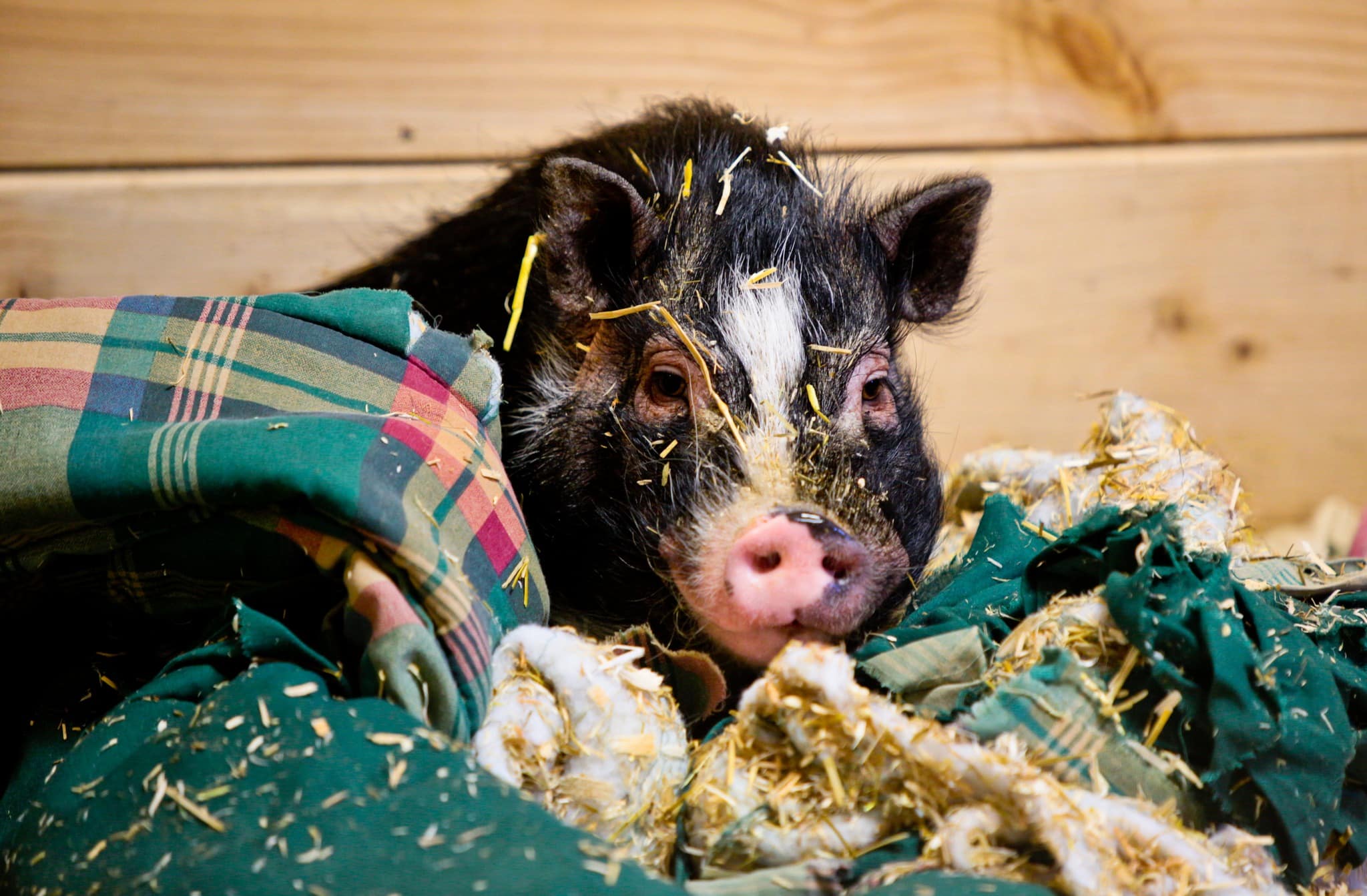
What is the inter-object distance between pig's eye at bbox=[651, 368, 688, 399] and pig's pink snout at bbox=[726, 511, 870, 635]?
0.28 metres

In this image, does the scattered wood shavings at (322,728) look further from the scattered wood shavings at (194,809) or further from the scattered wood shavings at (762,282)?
the scattered wood shavings at (762,282)

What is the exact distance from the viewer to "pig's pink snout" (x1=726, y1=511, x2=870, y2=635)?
118cm

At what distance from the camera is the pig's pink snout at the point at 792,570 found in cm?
118

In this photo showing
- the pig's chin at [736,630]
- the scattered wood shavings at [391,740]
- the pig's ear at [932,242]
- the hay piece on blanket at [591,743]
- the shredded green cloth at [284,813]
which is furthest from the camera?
the pig's ear at [932,242]

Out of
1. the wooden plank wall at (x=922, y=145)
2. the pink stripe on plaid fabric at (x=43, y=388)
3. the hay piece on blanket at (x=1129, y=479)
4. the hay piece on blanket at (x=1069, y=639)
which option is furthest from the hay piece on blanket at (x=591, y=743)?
the wooden plank wall at (x=922, y=145)

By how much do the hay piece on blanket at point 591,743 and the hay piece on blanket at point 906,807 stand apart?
45 millimetres

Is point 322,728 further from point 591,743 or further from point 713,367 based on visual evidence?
point 713,367

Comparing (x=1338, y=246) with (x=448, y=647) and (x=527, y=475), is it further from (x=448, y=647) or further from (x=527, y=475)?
(x=448, y=647)

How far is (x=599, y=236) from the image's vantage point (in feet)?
4.98

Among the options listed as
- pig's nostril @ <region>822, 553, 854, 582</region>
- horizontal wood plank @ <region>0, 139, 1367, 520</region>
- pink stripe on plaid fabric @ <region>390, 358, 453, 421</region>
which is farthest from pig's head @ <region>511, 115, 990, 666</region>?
horizontal wood plank @ <region>0, 139, 1367, 520</region>

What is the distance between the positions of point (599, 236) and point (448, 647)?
28.4 inches

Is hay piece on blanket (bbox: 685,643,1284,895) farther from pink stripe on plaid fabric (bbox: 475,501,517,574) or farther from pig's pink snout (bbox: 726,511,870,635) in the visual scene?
pink stripe on plaid fabric (bbox: 475,501,517,574)

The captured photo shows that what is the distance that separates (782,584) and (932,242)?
78cm

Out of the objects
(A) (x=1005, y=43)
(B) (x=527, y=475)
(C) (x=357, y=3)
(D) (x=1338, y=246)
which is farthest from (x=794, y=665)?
(D) (x=1338, y=246)
